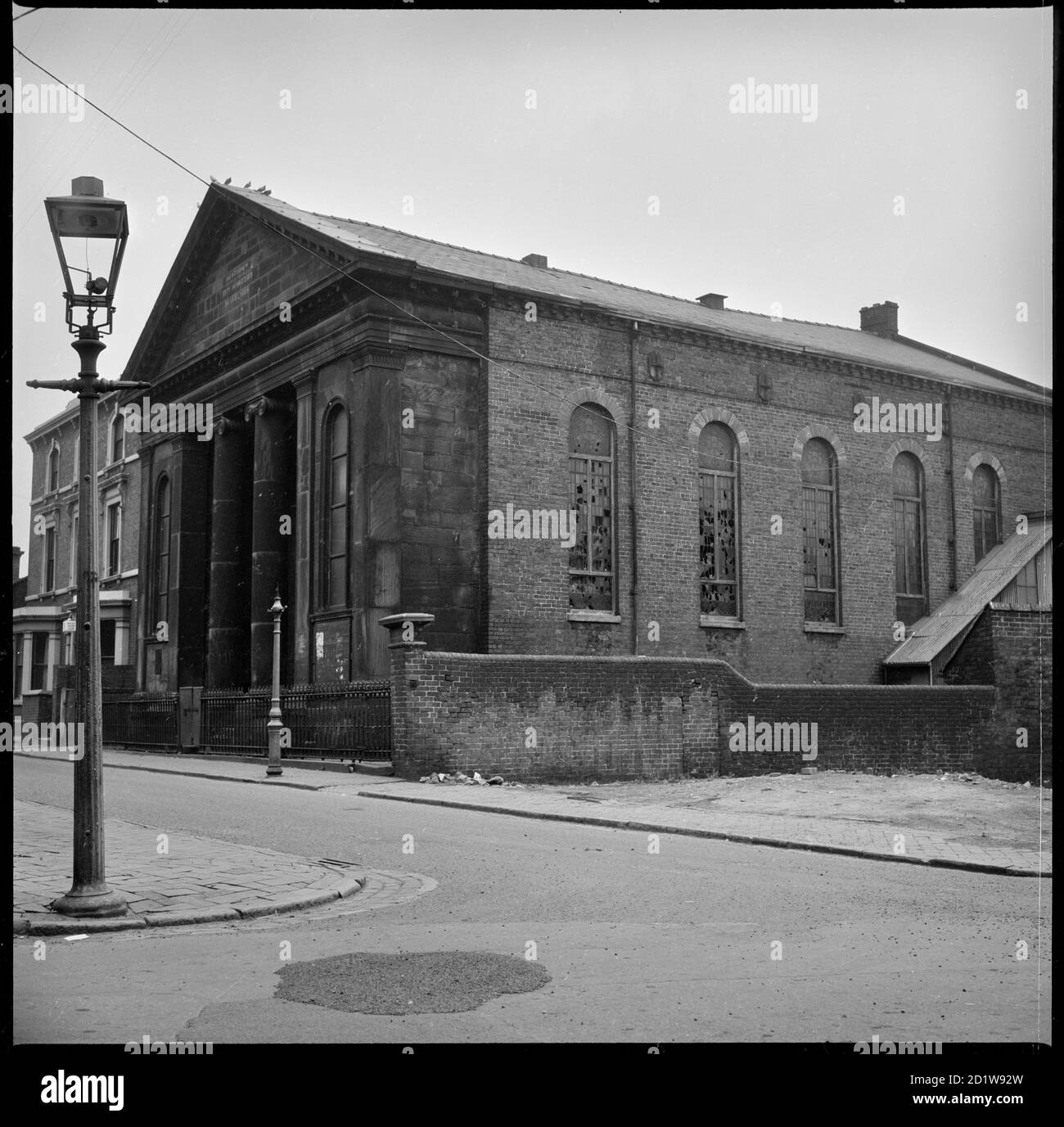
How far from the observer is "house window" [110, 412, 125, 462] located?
128ft

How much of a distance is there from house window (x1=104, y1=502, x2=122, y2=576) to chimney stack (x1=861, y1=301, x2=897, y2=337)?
77.1 feet

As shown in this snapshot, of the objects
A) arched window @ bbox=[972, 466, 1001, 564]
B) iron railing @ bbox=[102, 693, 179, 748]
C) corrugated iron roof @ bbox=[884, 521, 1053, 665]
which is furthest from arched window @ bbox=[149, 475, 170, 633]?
arched window @ bbox=[972, 466, 1001, 564]

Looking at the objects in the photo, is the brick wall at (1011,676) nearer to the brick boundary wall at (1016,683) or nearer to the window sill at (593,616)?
the brick boundary wall at (1016,683)

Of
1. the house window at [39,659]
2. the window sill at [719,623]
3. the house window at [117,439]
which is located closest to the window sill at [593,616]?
the window sill at [719,623]

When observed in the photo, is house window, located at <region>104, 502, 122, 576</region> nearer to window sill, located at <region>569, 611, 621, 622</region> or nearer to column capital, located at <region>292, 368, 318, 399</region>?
column capital, located at <region>292, 368, 318, 399</region>

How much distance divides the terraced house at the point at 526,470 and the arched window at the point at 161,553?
0.08 m

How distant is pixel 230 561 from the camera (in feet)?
101

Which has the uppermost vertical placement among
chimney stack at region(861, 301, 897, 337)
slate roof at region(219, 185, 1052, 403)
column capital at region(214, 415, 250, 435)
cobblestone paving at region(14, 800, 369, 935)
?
chimney stack at region(861, 301, 897, 337)

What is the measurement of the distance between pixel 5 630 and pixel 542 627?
21519 mm

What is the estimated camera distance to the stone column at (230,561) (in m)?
30.6

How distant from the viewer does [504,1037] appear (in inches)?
192
